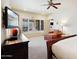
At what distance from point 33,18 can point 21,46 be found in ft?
20.9

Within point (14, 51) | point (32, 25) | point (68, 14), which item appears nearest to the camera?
point (14, 51)

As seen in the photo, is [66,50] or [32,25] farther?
[32,25]

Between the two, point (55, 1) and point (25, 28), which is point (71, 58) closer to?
point (55, 1)

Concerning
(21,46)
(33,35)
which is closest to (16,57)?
(21,46)

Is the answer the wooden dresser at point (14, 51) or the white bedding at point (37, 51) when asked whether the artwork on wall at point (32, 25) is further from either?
the wooden dresser at point (14, 51)

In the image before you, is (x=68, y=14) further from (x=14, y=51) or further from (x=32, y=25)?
(x=14, y=51)

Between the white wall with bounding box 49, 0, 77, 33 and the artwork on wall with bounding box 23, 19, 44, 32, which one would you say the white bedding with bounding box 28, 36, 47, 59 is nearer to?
the white wall with bounding box 49, 0, 77, 33

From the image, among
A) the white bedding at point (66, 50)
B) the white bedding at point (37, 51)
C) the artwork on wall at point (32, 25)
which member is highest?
the artwork on wall at point (32, 25)

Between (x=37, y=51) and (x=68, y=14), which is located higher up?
(x=68, y=14)

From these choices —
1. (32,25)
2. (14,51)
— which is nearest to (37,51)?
(14,51)

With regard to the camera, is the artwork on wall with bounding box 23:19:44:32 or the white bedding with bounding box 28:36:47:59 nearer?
the white bedding with bounding box 28:36:47:59

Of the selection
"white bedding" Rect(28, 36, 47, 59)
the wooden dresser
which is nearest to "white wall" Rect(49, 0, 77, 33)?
"white bedding" Rect(28, 36, 47, 59)

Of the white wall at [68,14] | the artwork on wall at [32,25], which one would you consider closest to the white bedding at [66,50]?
the white wall at [68,14]

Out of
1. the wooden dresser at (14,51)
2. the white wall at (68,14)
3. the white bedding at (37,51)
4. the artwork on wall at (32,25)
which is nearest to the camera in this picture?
the wooden dresser at (14,51)
